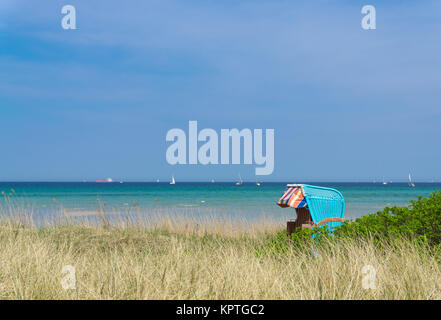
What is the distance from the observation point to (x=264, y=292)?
4539 mm

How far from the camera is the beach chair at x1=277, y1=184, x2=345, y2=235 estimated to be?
8.00 meters

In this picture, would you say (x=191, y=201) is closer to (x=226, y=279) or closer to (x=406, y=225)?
(x=406, y=225)

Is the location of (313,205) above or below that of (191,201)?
above

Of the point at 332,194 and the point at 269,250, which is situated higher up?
the point at 332,194

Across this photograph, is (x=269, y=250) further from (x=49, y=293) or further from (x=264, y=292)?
(x=49, y=293)

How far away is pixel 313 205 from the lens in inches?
317

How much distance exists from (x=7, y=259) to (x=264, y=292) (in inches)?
151

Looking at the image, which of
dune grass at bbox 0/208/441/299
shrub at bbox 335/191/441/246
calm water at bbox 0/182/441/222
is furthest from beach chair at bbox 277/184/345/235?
calm water at bbox 0/182/441/222

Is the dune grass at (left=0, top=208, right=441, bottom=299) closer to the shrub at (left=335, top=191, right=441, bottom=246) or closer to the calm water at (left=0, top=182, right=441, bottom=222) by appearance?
the shrub at (left=335, top=191, right=441, bottom=246)

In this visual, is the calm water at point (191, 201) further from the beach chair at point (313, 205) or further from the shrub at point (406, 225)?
the shrub at point (406, 225)

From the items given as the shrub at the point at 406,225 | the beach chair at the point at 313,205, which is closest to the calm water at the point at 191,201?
the beach chair at the point at 313,205

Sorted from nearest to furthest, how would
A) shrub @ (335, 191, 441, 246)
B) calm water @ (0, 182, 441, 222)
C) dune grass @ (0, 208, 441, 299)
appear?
dune grass @ (0, 208, 441, 299) < shrub @ (335, 191, 441, 246) < calm water @ (0, 182, 441, 222)

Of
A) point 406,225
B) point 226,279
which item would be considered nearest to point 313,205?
point 406,225
